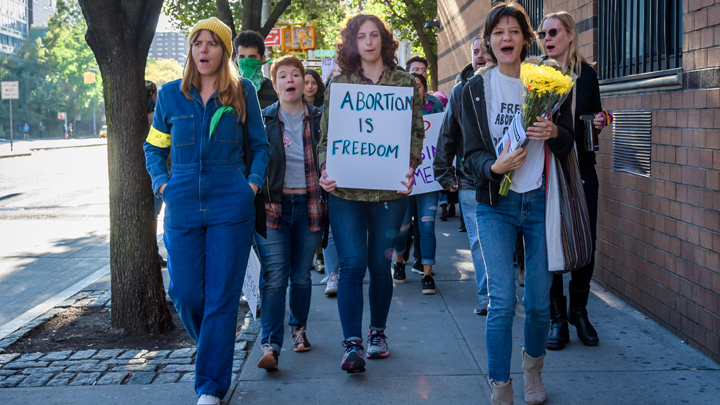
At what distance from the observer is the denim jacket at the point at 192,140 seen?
368cm

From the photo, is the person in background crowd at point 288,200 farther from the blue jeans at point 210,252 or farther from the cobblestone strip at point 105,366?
the blue jeans at point 210,252

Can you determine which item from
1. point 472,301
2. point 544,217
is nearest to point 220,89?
point 544,217

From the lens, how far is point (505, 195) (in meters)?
3.53

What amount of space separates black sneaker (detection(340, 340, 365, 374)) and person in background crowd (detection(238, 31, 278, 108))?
2.19 meters

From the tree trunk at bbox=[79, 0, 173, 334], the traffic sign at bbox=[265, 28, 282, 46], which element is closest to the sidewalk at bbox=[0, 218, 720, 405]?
the tree trunk at bbox=[79, 0, 173, 334]

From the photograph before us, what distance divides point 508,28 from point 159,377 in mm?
2794

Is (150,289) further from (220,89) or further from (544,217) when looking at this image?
(544,217)

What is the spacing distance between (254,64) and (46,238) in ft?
20.6

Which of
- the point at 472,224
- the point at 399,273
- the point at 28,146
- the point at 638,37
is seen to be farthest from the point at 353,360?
the point at 28,146

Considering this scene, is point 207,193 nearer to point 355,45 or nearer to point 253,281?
point 253,281

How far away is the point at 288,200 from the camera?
445 centimetres

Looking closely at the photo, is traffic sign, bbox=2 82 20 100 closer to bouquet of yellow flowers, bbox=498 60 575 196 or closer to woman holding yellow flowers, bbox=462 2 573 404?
woman holding yellow flowers, bbox=462 2 573 404

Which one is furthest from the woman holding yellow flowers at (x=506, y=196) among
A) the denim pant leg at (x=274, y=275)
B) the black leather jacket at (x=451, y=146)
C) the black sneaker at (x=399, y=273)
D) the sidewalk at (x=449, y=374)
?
the black sneaker at (x=399, y=273)

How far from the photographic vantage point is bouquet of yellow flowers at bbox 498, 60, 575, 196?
325cm
